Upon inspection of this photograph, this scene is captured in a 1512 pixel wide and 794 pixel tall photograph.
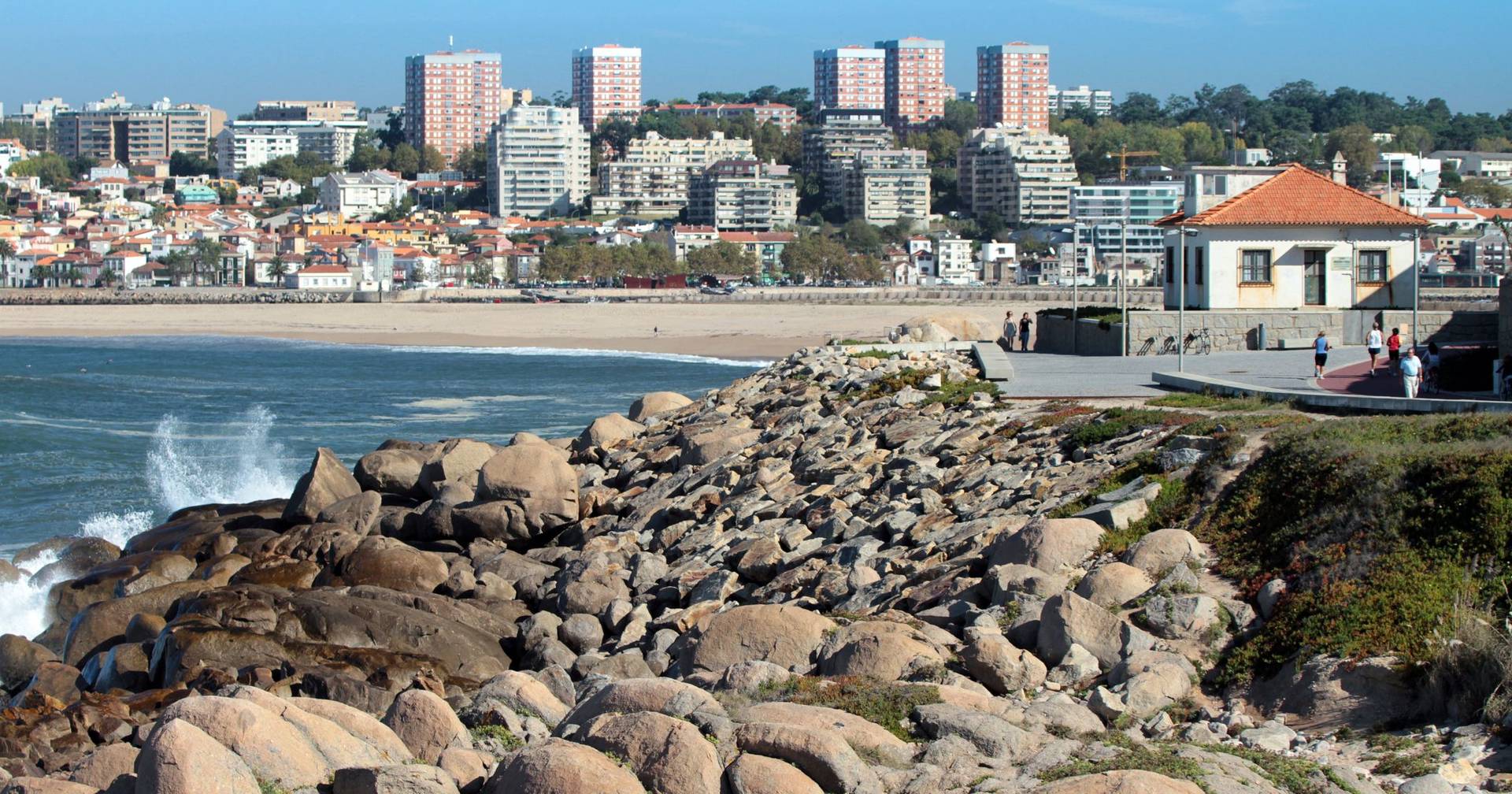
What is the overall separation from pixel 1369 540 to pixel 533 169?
181m

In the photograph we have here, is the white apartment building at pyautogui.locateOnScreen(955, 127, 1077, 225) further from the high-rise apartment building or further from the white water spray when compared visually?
the white water spray

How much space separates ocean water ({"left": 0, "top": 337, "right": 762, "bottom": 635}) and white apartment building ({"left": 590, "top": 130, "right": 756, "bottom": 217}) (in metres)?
118

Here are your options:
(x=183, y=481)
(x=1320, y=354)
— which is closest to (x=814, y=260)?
(x=183, y=481)

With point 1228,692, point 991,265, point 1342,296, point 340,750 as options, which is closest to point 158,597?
point 340,750

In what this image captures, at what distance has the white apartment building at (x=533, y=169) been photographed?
186 m

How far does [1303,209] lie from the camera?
87.2ft

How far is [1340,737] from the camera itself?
8422 mm

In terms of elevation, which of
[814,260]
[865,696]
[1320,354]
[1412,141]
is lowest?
[865,696]

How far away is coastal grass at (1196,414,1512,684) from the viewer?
926 cm

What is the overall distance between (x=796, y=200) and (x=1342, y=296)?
5938 inches

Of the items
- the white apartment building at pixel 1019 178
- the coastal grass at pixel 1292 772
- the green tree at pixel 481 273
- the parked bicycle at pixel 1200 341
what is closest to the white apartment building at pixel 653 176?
the white apartment building at pixel 1019 178

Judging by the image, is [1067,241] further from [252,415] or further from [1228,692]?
[1228,692]

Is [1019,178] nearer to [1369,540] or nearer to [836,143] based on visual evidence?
[836,143]

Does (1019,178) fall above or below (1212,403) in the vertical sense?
above
